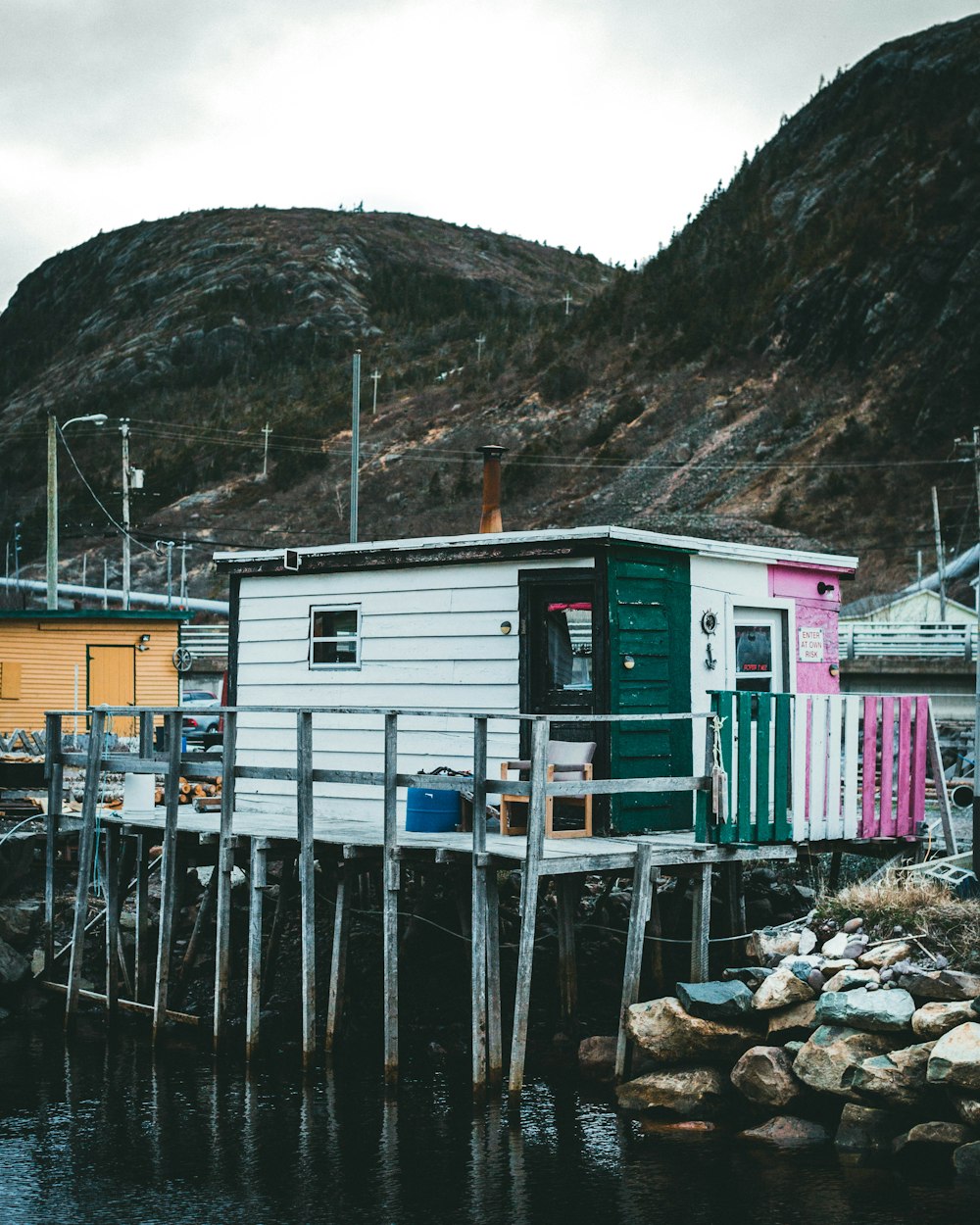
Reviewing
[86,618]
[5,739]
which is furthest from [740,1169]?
[86,618]

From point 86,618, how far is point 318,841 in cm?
1896

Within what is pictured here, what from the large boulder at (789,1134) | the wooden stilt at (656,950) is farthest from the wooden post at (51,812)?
the large boulder at (789,1134)

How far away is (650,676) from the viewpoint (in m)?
15.1

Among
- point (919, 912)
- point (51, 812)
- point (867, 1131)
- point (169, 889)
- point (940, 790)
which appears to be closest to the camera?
point (867, 1131)

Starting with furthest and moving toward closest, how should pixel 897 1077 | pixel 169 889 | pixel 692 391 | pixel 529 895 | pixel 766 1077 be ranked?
1. pixel 692 391
2. pixel 169 889
3. pixel 529 895
4. pixel 766 1077
5. pixel 897 1077

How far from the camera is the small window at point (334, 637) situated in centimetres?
1688

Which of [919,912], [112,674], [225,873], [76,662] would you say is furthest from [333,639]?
[112,674]

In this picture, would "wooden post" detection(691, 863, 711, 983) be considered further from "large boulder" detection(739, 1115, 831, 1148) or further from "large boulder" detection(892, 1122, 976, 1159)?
"large boulder" detection(892, 1122, 976, 1159)

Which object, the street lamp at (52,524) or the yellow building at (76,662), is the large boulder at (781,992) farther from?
the street lamp at (52,524)

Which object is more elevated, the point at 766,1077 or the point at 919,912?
the point at 919,912

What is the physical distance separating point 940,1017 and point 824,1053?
97 cm

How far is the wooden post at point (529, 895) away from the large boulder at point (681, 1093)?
94cm

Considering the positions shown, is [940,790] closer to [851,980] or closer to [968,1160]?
[851,980]

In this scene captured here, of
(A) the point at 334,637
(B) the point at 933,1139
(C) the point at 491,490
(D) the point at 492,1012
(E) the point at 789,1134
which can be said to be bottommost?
(E) the point at 789,1134
